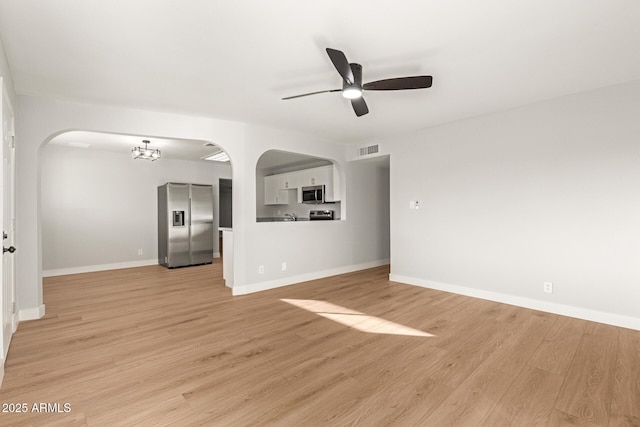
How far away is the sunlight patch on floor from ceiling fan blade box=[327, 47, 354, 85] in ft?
7.72

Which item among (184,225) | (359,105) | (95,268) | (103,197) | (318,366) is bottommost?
(318,366)

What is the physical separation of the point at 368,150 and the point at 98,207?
564 cm

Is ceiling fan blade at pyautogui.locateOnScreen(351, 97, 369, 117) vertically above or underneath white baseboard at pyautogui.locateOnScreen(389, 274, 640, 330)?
above

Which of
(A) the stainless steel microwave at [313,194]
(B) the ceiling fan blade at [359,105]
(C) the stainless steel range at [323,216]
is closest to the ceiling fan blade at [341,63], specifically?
(B) the ceiling fan blade at [359,105]

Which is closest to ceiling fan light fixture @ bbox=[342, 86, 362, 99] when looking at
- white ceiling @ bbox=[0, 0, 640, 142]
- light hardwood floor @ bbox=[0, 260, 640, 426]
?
white ceiling @ bbox=[0, 0, 640, 142]

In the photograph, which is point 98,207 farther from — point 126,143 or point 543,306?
point 543,306

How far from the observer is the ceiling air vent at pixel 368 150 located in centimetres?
562

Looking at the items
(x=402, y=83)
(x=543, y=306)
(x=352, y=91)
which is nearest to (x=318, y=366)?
(x=352, y=91)

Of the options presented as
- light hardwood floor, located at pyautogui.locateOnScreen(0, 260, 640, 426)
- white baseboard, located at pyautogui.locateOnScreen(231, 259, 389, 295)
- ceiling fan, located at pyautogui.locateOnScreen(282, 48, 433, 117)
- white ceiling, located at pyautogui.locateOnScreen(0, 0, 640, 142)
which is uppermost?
white ceiling, located at pyautogui.locateOnScreen(0, 0, 640, 142)

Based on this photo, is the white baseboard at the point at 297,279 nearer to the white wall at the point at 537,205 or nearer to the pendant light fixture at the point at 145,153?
the white wall at the point at 537,205

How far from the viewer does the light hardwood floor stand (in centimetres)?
187

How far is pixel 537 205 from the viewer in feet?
12.5

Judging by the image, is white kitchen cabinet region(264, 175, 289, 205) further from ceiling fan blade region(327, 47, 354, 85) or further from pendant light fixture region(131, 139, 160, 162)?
ceiling fan blade region(327, 47, 354, 85)

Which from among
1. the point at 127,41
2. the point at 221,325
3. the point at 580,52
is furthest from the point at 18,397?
the point at 580,52
